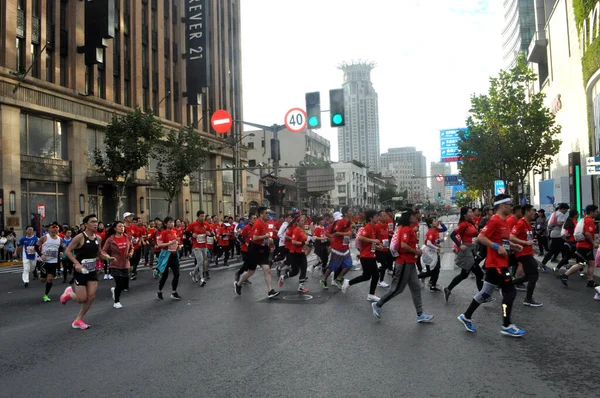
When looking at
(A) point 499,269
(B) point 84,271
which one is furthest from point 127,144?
(A) point 499,269

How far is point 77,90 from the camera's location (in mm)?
29500

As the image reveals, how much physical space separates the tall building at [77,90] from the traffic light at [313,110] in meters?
16.3

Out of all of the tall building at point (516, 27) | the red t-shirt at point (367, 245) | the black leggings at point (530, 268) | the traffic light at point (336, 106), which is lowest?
the black leggings at point (530, 268)

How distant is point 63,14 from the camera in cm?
2948

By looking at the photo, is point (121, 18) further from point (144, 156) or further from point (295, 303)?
point (295, 303)

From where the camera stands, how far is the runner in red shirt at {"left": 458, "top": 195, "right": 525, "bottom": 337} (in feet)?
22.1

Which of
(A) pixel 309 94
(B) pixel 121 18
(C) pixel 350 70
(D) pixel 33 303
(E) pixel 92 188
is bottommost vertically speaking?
(D) pixel 33 303

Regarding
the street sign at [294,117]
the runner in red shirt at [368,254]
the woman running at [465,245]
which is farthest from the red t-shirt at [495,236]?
the street sign at [294,117]

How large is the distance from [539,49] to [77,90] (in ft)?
106

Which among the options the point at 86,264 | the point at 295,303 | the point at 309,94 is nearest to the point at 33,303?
the point at 86,264

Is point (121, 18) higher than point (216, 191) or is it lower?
higher

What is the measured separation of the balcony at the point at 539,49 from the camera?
36375 millimetres

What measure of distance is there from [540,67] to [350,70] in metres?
158

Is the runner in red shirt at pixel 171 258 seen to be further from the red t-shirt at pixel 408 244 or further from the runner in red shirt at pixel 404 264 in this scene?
the red t-shirt at pixel 408 244
